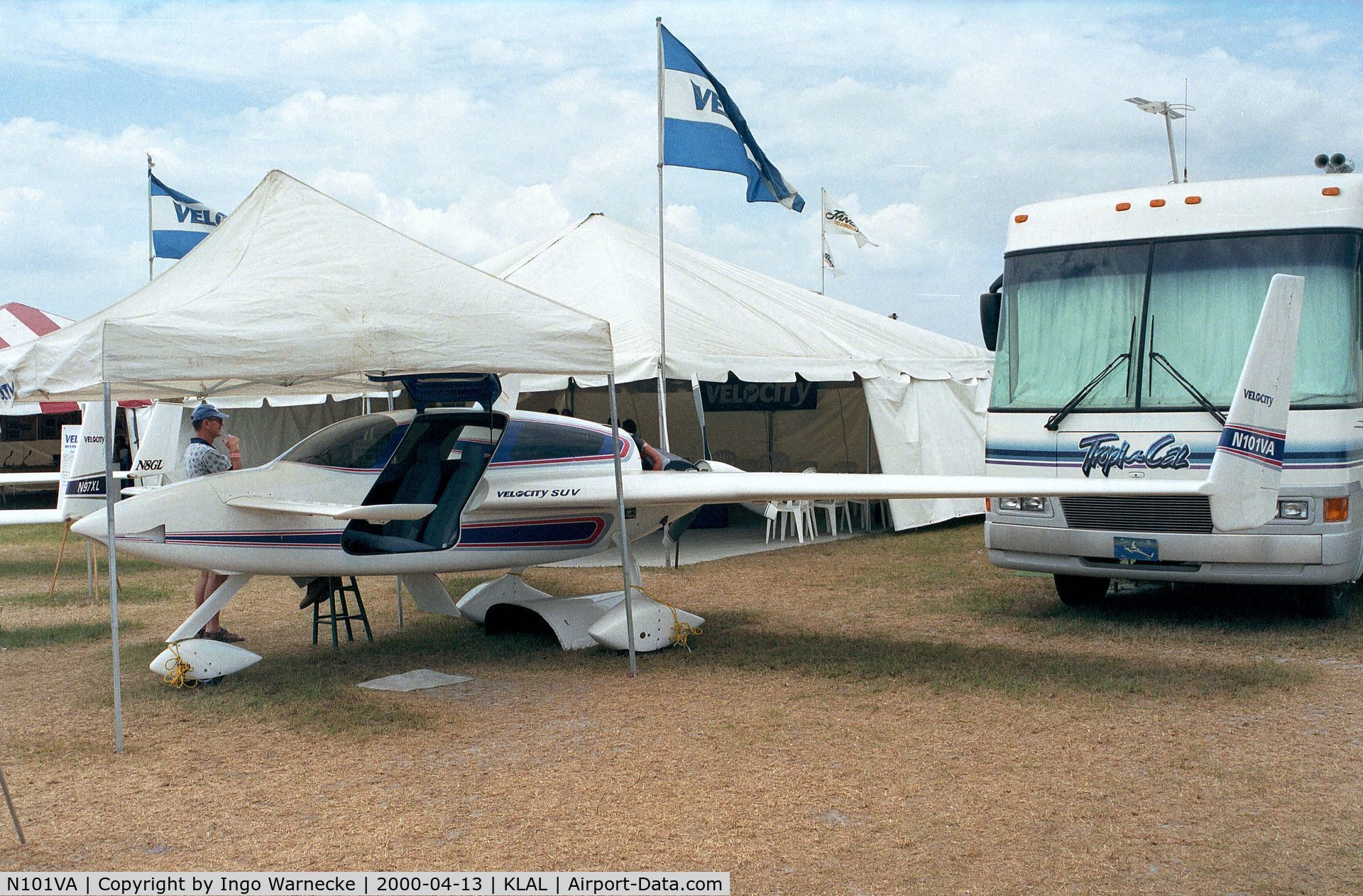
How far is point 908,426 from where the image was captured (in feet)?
51.2

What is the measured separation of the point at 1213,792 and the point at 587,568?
8469mm

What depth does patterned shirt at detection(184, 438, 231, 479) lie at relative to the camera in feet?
25.8

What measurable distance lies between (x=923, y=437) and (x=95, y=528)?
11469mm

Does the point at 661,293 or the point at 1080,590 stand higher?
the point at 661,293

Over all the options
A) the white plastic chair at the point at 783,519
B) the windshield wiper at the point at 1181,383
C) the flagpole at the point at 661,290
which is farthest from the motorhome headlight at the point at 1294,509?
the white plastic chair at the point at 783,519

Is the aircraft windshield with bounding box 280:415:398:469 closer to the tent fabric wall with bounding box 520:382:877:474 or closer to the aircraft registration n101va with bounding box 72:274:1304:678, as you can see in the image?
the aircraft registration n101va with bounding box 72:274:1304:678

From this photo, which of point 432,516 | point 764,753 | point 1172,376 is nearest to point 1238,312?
point 1172,376

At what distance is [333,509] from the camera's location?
6.71 meters

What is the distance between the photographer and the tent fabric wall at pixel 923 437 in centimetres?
1529

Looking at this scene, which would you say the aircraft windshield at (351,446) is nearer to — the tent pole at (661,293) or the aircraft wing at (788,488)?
the aircraft wing at (788,488)

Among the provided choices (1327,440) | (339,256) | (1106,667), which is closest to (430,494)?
(339,256)

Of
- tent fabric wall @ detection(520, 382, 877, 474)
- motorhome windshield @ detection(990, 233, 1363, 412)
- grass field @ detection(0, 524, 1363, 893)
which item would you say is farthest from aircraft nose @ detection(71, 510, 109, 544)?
tent fabric wall @ detection(520, 382, 877, 474)

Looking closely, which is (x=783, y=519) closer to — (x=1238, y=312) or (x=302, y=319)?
(x=1238, y=312)

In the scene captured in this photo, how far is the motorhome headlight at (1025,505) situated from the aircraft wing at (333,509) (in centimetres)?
420
